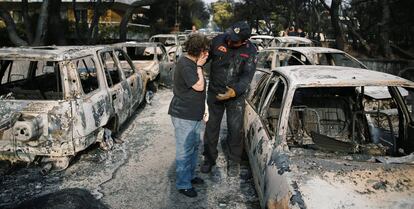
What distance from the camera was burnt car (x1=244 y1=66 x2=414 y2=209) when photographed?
3.20 metres

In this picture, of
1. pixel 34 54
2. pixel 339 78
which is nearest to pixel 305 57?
pixel 339 78

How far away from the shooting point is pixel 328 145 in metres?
4.19

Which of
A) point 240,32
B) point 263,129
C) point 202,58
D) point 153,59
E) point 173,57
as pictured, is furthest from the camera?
point 173,57

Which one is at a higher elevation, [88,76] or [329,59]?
[329,59]

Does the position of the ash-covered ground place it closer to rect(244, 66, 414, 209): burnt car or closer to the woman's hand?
rect(244, 66, 414, 209): burnt car

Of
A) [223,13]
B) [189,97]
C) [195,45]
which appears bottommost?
[189,97]

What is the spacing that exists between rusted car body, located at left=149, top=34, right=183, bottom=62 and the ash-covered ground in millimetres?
8678

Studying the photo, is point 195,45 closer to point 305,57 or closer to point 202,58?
point 202,58

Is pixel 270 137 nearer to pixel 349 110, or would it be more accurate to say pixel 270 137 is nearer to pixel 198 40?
pixel 198 40

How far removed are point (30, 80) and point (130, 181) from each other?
261 cm

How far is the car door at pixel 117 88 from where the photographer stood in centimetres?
686

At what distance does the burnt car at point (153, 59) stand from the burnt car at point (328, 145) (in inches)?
229

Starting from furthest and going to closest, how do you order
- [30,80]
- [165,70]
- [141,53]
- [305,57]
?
1. [141,53]
2. [165,70]
3. [305,57]
4. [30,80]

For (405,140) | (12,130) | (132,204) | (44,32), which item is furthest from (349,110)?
(44,32)
